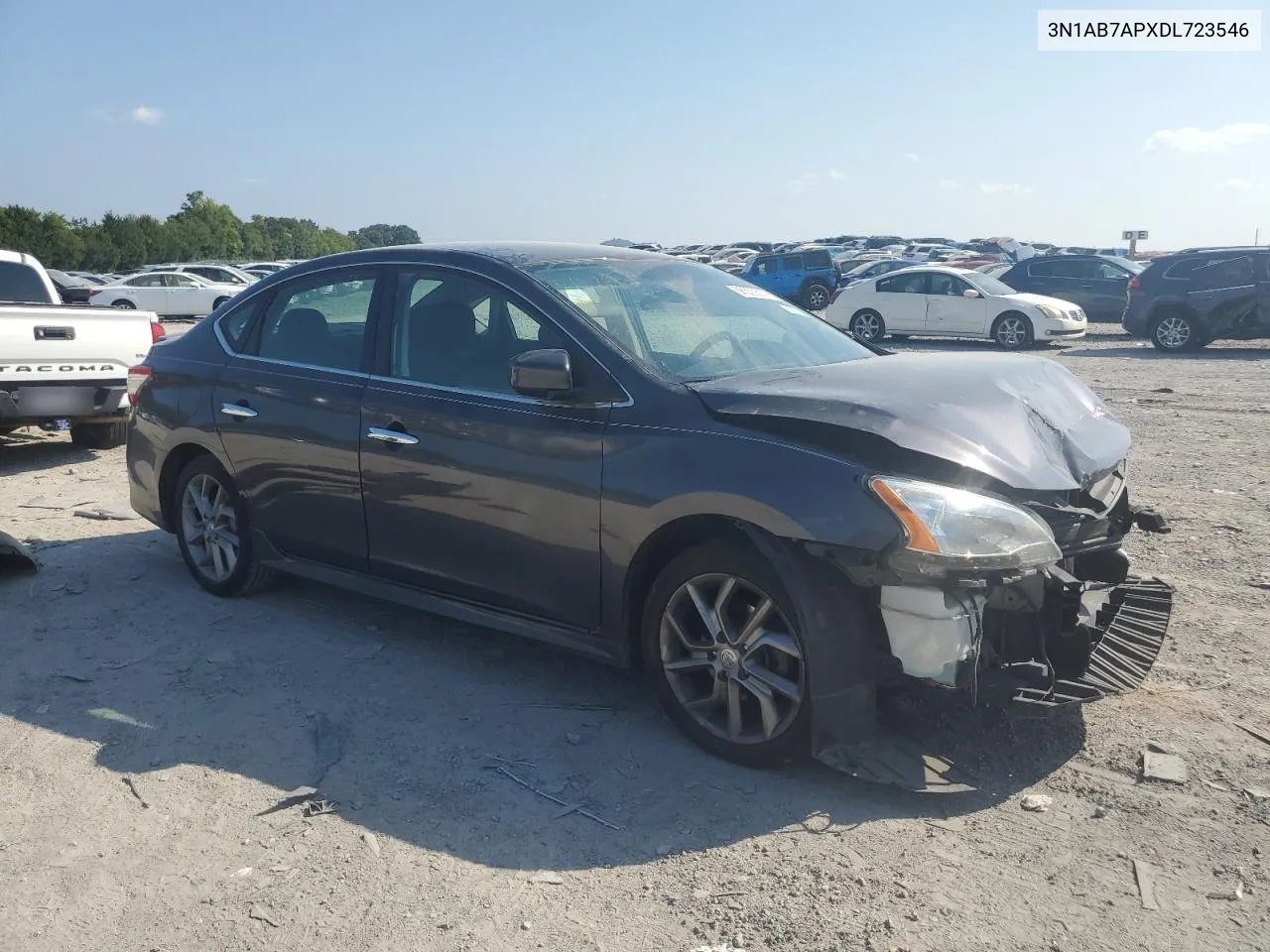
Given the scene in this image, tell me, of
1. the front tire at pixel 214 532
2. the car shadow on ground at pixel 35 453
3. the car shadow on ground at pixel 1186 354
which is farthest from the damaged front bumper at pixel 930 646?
the car shadow on ground at pixel 1186 354

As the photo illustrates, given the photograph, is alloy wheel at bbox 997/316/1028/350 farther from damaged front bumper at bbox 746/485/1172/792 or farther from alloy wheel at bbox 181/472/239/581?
damaged front bumper at bbox 746/485/1172/792

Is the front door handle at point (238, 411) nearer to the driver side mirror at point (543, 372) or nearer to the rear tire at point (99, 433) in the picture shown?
the driver side mirror at point (543, 372)

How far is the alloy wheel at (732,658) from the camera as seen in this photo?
3615 mm

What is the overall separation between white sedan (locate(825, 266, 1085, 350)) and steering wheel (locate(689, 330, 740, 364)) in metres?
16.2

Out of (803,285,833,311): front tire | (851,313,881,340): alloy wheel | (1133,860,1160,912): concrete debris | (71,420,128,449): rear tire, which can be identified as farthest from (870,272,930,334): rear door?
(1133,860,1160,912): concrete debris

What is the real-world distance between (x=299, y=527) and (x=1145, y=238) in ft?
111

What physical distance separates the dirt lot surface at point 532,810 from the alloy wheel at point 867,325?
1626cm

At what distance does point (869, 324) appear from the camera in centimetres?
2134

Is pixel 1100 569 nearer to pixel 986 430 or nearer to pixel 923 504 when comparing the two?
pixel 986 430

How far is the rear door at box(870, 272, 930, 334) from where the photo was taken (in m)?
20.6

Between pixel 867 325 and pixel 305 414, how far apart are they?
695 inches

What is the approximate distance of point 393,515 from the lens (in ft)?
15.2

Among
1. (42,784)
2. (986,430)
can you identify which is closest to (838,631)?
(986,430)

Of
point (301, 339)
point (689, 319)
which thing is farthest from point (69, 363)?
point (689, 319)
